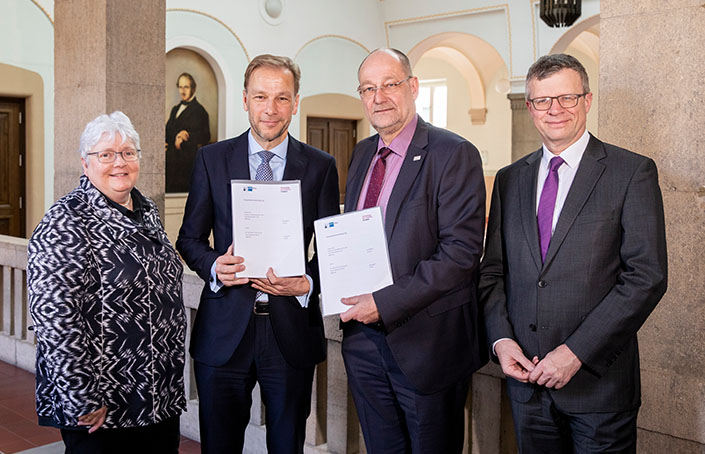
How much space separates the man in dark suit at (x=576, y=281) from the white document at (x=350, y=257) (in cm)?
39

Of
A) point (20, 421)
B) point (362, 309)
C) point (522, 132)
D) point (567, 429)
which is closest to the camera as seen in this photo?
point (567, 429)

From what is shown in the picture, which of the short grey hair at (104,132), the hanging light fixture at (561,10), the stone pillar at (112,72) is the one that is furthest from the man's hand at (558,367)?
the hanging light fixture at (561,10)

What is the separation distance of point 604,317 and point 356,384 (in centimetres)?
85

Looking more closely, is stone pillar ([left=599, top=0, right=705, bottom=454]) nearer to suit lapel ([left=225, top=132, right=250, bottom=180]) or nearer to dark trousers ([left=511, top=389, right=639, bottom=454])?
dark trousers ([left=511, top=389, right=639, bottom=454])

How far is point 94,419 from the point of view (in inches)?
90.3

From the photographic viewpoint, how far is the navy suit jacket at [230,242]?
2.59m

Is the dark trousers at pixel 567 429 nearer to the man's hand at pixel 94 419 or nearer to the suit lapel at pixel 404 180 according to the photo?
the suit lapel at pixel 404 180

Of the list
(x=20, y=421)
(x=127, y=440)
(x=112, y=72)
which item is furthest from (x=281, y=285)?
(x=20, y=421)

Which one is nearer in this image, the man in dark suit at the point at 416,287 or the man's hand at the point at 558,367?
the man's hand at the point at 558,367

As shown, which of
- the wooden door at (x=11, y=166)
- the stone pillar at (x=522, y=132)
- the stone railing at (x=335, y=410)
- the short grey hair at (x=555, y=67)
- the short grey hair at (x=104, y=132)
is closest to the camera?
the short grey hair at (x=555, y=67)

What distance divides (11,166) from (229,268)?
792 centimetres

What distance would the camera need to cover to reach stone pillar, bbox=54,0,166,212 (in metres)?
4.40

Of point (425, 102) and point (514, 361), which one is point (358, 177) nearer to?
point (514, 361)

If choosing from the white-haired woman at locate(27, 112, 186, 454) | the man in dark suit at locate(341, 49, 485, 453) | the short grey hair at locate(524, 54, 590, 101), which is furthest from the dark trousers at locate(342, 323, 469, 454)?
the short grey hair at locate(524, 54, 590, 101)
